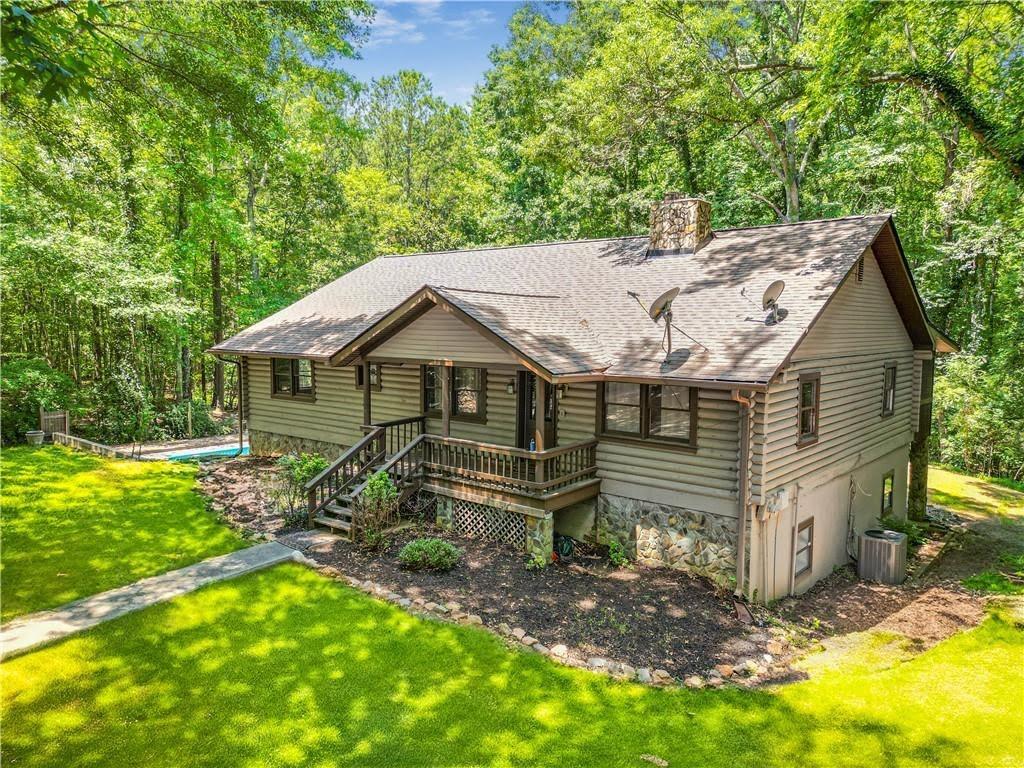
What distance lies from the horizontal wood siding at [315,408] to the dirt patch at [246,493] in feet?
4.08

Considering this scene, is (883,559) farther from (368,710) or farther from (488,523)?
(368,710)

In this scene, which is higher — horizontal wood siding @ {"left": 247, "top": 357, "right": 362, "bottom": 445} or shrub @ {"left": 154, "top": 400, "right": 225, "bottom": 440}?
horizontal wood siding @ {"left": 247, "top": 357, "right": 362, "bottom": 445}

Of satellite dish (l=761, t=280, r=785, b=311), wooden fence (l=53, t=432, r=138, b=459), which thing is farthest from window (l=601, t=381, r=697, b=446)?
wooden fence (l=53, t=432, r=138, b=459)

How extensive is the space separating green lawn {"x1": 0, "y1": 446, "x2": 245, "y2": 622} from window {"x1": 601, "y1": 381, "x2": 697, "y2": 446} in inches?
286

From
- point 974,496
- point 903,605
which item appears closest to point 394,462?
point 903,605

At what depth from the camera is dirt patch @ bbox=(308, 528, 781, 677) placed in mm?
7781

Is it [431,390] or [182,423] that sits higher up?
[431,390]

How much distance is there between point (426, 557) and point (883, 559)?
9.17 m

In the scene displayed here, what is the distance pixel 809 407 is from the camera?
33.8 feet

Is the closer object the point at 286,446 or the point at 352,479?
the point at 352,479

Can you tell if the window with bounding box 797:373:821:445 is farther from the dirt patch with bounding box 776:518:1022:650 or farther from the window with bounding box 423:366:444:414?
the window with bounding box 423:366:444:414

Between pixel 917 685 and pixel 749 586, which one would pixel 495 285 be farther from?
pixel 917 685

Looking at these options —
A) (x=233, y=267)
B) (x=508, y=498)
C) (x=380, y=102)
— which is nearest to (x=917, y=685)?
(x=508, y=498)

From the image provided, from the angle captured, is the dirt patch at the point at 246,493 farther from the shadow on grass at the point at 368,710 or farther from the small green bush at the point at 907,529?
the small green bush at the point at 907,529
